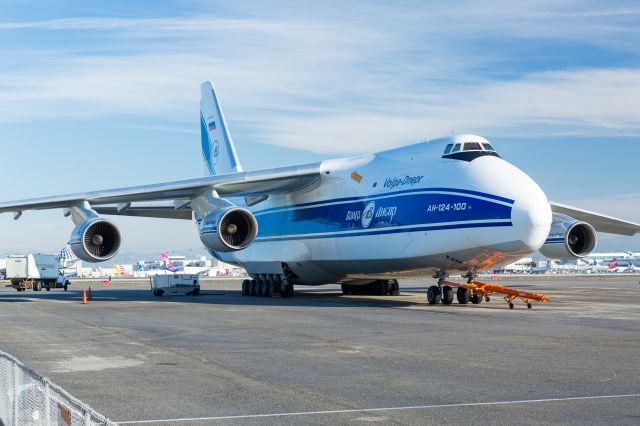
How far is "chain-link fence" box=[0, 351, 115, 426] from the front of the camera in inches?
226

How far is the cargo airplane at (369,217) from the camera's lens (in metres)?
24.2

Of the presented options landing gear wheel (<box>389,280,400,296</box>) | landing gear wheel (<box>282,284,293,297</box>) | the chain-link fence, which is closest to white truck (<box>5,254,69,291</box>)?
landing gear wheel (<box>282,284,293,297</box>)

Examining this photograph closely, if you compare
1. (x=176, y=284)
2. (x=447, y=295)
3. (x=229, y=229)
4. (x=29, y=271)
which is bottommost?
(x=447, y=295)

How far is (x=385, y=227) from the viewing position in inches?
1078

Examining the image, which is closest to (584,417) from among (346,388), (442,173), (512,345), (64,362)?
(346,388)

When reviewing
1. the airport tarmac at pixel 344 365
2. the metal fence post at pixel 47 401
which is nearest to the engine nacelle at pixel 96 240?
the airport tarmac at pixel 344 365

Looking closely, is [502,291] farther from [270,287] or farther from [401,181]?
[270,287]

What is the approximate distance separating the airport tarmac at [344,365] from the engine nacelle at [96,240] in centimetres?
615

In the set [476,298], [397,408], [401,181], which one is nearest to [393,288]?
[476,298]

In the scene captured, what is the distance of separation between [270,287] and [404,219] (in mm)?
9388

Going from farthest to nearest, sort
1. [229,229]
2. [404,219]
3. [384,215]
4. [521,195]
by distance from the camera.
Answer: [229,229] < [384,215] < [404,219] < [521,195]

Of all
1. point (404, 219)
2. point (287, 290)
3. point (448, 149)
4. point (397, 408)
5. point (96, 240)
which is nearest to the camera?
point (397, 408)

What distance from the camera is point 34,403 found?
23.7 feet

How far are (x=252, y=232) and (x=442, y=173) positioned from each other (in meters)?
6.82
